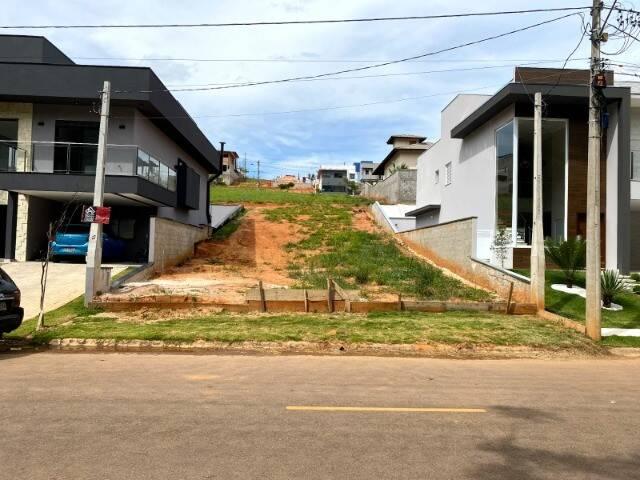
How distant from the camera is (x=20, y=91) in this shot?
19625mm

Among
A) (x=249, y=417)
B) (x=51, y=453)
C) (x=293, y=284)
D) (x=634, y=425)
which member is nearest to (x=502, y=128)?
(x=293, y=284)

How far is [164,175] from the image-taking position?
22.9m

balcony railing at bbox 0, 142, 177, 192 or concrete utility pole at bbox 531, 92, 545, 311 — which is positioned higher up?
balcony railing at bbox 0, 142, 177, 192

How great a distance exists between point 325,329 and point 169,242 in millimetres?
11042

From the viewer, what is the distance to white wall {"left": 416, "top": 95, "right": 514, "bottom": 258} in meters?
22.2

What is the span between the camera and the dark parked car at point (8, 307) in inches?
365

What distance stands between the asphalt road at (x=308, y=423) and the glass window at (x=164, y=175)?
14.4 m

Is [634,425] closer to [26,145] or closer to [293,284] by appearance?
[293,284]

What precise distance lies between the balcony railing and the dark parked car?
34.6ft

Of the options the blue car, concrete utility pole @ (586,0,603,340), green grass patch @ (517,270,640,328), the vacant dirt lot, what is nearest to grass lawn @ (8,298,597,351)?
concrete utility pole @ (586,0,603,340)

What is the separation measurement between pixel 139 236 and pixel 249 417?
19.7 metres

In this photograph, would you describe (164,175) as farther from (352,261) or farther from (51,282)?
(352,261)

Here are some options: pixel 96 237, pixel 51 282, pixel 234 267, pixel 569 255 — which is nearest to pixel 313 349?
pixel 96 237

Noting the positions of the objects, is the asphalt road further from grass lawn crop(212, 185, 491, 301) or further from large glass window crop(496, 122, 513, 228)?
large glass window crop(496, 122, 513, 228)
